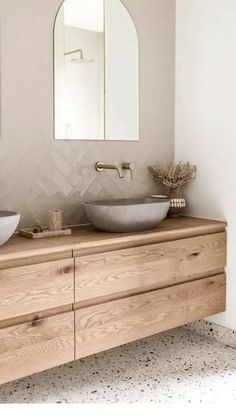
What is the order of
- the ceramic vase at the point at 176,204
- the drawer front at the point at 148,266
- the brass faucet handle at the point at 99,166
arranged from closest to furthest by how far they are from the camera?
the drawer front at the point at 148,266 → the brass faucet handle at the point at 99,166 → the ceramic vase at the point at 176,204

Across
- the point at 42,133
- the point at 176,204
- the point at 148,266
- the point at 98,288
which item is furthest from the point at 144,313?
the point at 42,133

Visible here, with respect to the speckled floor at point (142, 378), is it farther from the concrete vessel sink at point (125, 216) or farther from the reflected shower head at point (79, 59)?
the reflected shower head at point (79, 59)

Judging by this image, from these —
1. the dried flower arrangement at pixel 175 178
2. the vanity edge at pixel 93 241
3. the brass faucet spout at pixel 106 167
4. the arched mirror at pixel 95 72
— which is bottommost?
the vanity edge at pixel 93 241

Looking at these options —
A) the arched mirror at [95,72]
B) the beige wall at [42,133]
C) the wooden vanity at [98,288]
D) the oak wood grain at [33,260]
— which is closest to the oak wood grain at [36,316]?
the wooden vanity at [98,288]

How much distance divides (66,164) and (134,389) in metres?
1.20

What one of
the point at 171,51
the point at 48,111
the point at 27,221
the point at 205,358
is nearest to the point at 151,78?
the point at 171,51

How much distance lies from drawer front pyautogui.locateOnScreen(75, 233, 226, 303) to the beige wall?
49 centimetres

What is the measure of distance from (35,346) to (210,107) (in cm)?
169

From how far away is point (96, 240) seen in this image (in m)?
2.18

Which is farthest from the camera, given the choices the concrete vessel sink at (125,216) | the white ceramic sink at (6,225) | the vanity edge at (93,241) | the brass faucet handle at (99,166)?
the brass faucet handle at (99,166)

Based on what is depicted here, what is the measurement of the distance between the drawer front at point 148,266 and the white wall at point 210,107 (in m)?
0.16

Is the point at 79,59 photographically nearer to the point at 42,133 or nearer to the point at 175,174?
the point at 42,133

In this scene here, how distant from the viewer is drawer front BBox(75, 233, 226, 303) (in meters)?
2.14

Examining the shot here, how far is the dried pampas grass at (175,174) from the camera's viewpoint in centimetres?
290
